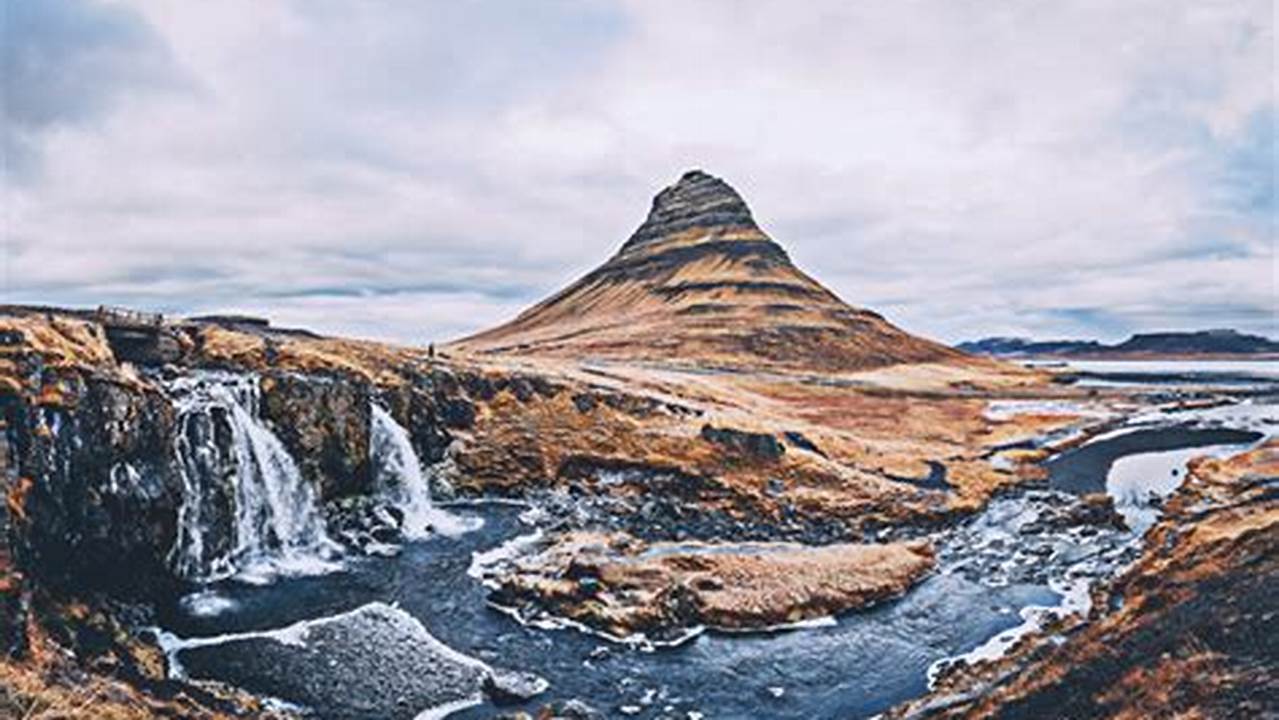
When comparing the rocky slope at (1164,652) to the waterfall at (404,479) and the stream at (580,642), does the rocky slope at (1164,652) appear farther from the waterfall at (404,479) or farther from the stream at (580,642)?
the waterfall at (404,479)

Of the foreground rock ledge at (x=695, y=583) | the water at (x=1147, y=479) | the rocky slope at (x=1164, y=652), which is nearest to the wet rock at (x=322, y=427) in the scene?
the foreground rock ledge at (x=695, y=583)

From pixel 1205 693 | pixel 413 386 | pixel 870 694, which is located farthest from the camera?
pixel 413 386

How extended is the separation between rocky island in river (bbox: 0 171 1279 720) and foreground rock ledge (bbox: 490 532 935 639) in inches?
7.5

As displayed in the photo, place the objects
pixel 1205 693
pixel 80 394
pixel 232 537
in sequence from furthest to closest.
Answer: pixel 232 537, pixel 80 394, pixel 1205 693

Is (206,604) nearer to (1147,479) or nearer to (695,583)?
(695,583)

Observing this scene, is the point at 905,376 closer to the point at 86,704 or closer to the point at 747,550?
the point at 747,550

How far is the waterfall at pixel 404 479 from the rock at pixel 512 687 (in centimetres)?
2172

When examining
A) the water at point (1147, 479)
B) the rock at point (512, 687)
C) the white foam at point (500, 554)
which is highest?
the water at point (1147, 479)

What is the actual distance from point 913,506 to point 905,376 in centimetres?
12000

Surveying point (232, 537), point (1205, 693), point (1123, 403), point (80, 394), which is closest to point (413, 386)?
point (232, 537)

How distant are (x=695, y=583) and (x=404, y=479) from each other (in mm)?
25785

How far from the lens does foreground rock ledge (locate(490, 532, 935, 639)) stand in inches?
1506

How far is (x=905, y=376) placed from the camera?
6836 inches

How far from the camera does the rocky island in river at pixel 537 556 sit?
28953 mm
